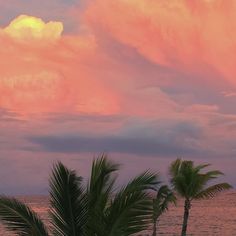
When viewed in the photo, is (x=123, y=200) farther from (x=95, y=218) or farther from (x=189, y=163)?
(x=189, y=163)

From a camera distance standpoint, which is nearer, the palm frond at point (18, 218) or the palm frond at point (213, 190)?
the palm frond at point (18, 218)

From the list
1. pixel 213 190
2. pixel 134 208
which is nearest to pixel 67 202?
pixel 134 208

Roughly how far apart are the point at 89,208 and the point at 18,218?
117 centimetres

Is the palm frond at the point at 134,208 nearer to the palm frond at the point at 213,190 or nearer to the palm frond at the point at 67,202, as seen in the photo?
the palm frond at the point at 67,202

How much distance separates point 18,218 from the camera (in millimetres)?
8820

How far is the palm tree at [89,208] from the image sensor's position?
845cm

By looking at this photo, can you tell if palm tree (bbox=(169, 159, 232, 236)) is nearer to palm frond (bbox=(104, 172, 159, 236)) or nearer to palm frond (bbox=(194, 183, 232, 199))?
palm frond (bbox=(194, 183, 232, 199))

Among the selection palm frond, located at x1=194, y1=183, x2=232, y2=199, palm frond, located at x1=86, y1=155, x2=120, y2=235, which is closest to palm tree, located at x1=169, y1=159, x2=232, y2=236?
palm frond, located at x1=194, y1=183, x2=232, y2=199

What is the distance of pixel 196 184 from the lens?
30500 millimetres

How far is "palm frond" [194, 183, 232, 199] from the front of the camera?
2909 centimetres

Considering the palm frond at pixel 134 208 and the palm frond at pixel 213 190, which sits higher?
the palm frond at pixel 213 190

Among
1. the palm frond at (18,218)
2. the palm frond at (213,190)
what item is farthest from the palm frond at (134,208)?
the palm frond at (213,190)

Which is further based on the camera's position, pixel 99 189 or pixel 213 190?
pixel 213 190

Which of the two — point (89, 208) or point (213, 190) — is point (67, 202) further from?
point (213, 190)
